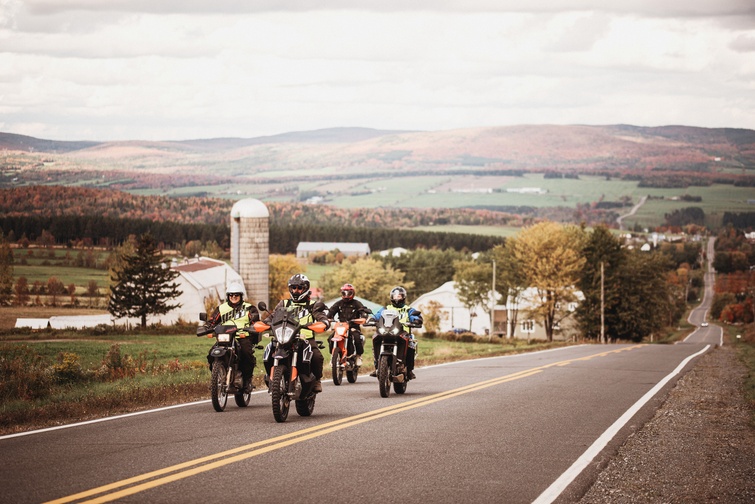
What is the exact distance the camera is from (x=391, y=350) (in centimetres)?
1669

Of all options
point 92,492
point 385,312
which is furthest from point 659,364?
point 92,492

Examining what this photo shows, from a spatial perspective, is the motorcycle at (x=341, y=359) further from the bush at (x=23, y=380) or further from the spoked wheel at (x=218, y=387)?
the bush at (x=23, y=380)

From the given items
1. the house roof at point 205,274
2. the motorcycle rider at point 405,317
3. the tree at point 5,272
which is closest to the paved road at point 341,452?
the motorcycle rider at point 405,317

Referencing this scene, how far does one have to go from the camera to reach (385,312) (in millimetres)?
16781

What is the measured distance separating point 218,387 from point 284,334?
1.68 m

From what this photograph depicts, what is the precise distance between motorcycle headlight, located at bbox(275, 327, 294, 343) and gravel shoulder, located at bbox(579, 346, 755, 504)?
4.61m

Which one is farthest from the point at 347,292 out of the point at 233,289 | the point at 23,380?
the point at 23,380

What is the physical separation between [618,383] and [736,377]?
5.60 m

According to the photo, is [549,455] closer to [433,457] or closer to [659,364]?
[433,457]

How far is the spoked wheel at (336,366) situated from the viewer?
19094mm

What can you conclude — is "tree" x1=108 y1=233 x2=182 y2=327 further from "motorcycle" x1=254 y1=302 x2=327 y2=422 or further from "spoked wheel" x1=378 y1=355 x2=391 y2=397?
"motorcycle" x1=254 y1=302 x2=327 y2=422

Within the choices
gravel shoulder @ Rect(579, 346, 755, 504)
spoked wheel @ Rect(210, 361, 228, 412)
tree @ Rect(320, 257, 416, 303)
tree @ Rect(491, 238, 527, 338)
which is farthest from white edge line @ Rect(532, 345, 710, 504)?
tree @ Rect(320, 257, 416, 303)

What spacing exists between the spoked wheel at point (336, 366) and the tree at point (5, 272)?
4329cm

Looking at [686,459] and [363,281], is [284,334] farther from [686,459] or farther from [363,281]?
[363,281]
